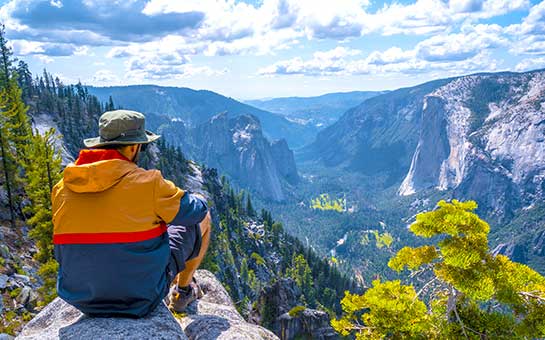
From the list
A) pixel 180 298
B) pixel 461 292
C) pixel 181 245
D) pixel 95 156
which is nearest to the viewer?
pixel 95 156

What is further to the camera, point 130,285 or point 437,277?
point 437,277

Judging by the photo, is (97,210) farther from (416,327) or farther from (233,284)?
(233,284)

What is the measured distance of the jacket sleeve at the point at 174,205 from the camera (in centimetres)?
622

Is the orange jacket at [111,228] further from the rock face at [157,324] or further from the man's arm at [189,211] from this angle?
the rock face at [157,324]

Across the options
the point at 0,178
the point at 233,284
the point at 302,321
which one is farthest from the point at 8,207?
the point at 233,284

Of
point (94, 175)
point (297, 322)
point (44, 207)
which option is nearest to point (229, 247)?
point (297, 322)

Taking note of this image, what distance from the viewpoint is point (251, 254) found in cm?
12600

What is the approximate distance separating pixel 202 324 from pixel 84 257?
341 cm

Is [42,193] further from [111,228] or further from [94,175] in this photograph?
[94,175]

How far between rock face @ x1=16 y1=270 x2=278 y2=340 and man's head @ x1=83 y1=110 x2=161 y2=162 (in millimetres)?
2844

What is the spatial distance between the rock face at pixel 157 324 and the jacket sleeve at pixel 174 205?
1815 mm

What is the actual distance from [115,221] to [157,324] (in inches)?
79.9

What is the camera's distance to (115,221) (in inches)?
235

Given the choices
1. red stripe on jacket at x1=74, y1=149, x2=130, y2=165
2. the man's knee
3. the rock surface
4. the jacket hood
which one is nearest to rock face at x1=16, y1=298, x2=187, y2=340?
the rock surface
